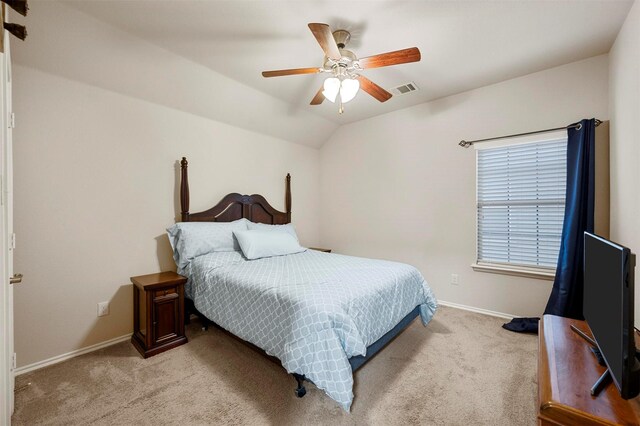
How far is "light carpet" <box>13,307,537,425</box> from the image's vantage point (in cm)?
159

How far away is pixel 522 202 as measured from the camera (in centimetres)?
292

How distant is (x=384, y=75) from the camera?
281cm

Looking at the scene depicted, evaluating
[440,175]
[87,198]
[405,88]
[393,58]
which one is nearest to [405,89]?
[405,88]

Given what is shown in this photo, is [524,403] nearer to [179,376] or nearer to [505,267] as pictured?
[505,267]

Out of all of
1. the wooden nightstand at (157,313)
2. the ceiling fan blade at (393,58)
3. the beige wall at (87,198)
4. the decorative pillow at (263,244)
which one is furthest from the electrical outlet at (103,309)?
the ceiling fan blade at (393,58)

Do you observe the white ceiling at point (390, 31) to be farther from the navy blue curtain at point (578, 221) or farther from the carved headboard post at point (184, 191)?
the carved headboard post at point (184, 191)

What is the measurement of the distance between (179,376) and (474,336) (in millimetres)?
2563

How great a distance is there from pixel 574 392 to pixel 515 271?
7.51 ft

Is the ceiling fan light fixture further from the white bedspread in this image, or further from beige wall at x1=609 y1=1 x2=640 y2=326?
beige wall at x1=609 y1=1 x2=640 y2=326

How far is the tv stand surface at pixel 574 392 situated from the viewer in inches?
33.6

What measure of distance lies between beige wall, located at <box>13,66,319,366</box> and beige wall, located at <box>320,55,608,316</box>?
7.04ft

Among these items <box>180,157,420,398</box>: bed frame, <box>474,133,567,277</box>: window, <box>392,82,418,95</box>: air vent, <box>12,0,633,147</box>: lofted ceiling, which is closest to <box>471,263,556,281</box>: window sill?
<box>474,133,567,277</box>: window

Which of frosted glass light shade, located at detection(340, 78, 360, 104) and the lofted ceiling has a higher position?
the lofted ceiling

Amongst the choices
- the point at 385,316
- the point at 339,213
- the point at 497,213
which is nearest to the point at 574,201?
the point at 497,213
